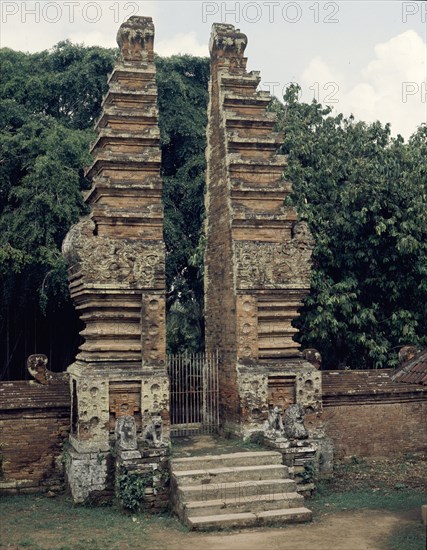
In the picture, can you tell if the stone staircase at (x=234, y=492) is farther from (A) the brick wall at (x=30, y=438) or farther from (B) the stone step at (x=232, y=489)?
(A) the brick wall at (x=30, y=438)

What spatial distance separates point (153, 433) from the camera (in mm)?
11812

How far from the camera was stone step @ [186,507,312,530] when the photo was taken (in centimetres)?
1027

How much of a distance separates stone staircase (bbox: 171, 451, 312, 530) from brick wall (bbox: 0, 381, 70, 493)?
2.76 metres

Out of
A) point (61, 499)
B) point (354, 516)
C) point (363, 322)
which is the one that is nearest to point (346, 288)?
point (363, 322)

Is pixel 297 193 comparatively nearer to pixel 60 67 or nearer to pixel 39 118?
pixel 39 118

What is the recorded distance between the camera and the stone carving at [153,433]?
11750mm

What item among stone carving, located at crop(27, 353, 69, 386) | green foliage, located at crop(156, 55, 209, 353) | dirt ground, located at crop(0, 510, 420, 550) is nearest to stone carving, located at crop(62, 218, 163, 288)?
stone carving, located at crop(27, 353, 69, 386)

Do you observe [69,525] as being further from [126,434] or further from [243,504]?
[243,504]

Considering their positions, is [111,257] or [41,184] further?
[41,184]

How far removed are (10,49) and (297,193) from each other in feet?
42.0

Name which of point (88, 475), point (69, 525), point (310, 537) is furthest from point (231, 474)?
point (69, 525)

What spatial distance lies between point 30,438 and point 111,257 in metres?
3.78

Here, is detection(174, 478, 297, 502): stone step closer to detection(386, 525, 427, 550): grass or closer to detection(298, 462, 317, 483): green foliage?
detection(298, 462, 317, 483): green foliage

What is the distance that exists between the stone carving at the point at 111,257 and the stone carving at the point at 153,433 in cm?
257
